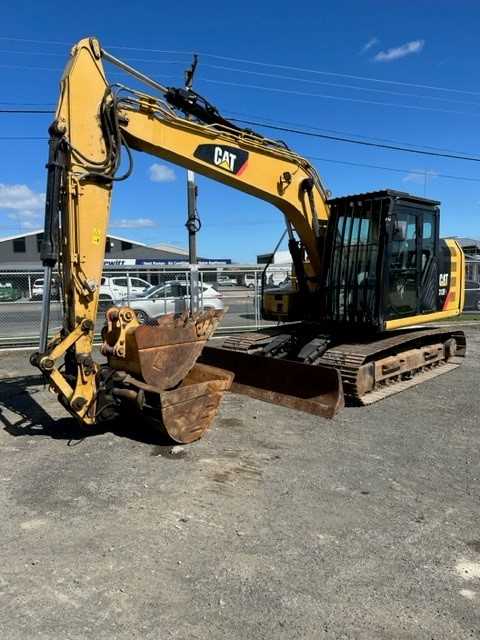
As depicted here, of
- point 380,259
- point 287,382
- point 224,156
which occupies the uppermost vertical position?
point 224,156

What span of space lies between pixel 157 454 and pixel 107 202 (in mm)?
2728

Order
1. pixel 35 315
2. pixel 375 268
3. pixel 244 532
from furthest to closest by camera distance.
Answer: pixel 35 315
pixel 375 268
pixel 244 532

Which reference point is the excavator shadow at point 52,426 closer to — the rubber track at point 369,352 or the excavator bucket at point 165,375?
the excavator bucket at point 165,375

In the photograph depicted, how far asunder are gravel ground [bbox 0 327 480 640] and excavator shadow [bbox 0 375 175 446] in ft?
0.13

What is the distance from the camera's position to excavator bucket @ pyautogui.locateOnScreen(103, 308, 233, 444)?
5375mm

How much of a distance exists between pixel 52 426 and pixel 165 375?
1761 millimetres

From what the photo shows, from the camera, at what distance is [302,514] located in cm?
411

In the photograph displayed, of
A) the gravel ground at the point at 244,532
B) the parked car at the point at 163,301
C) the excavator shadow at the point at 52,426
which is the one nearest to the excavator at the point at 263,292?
the excavator shadow at the point at 52,426

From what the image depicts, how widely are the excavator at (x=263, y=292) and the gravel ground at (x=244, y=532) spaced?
67 cm

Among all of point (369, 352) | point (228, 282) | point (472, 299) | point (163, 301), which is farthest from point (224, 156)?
point (228, 282)

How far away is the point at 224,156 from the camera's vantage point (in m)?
6.88

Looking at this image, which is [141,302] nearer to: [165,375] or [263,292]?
[263,292]

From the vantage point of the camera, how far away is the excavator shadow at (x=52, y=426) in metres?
5.92

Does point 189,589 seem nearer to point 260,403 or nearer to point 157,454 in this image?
point 157,454
